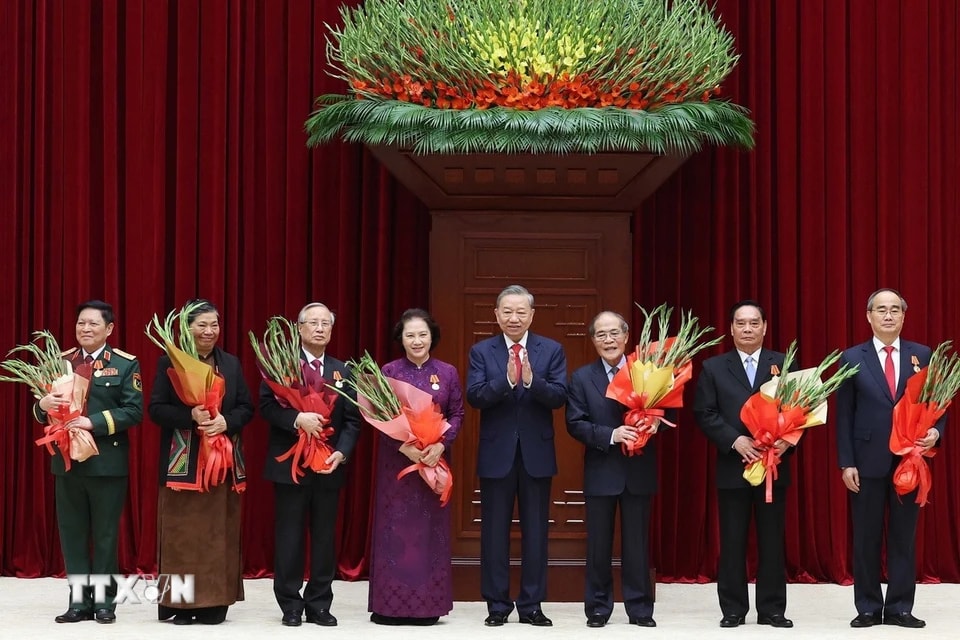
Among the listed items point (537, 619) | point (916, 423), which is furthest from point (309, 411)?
point (916, 423)

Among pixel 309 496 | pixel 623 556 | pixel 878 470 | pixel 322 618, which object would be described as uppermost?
pixel 878 470

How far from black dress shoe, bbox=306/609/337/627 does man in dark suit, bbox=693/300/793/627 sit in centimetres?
145

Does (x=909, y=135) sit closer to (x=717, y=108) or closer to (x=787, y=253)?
(x=787, y=253)

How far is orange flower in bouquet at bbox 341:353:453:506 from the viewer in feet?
16.6

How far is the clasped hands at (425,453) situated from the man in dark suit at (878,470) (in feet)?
4.91

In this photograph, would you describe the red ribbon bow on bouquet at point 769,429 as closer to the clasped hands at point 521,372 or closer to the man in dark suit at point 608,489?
the man in dark suit at point 608,489

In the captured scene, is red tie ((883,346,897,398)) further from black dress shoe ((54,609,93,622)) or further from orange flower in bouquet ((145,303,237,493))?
black dress shoe ((54,609,93,622))

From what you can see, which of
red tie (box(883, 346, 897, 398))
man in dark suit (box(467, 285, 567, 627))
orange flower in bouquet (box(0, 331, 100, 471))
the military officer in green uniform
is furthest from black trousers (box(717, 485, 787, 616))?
orange flower in bouquet (box(0, 331, 100, 471))

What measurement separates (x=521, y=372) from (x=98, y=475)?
161 cm

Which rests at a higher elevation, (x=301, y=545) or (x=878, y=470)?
(x=878, y=470)

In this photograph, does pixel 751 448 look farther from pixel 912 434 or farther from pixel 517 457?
pixel 517 457

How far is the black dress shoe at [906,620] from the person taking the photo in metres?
5.09

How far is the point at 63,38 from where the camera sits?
650cm

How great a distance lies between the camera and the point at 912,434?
5047 millimetres
